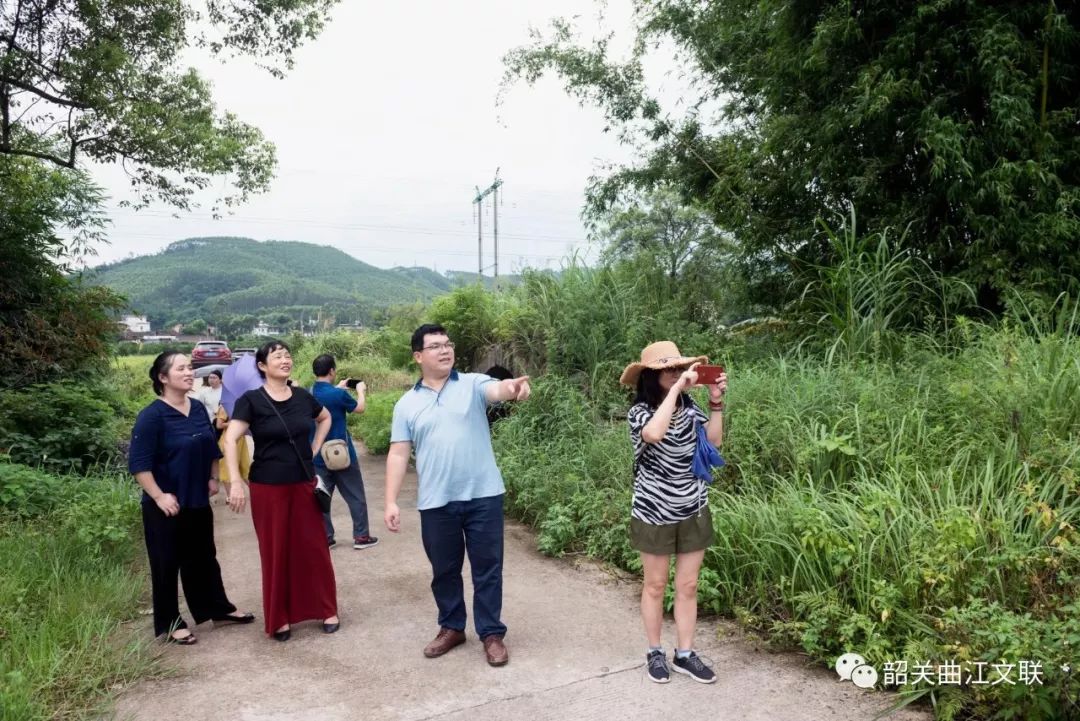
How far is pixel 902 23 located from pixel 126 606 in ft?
25.4

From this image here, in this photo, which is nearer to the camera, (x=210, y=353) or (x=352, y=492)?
(x=352, y=492)

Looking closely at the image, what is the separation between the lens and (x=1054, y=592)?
3250 millimetres

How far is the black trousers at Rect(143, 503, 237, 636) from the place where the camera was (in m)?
4.14

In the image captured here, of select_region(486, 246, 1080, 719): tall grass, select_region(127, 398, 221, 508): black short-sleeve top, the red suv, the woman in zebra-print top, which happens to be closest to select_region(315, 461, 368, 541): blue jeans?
select_region(486, 246, 1080, 719): tall grass

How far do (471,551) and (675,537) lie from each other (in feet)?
3.61

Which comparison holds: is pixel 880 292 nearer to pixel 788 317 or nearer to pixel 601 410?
pixel 788 317

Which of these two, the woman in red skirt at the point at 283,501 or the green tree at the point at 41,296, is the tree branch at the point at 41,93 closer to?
the green tree at the point at 41,296

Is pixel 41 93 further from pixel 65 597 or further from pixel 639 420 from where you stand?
pixel 639 420

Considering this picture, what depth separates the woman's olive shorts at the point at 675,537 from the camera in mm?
3375

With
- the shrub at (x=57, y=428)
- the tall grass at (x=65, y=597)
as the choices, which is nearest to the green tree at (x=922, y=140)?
the tall grass at (x=65, y=597)

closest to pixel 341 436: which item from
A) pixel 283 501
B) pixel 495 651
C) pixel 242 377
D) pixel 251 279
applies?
pixel 242 377

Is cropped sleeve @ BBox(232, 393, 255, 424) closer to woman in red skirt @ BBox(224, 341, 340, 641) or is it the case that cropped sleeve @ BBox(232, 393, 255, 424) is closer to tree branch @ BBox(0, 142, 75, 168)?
woman in red skirt @ BBox(224, 341, 340, 641)

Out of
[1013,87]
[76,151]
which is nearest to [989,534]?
[1013,87]

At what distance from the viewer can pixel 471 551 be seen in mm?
3826
